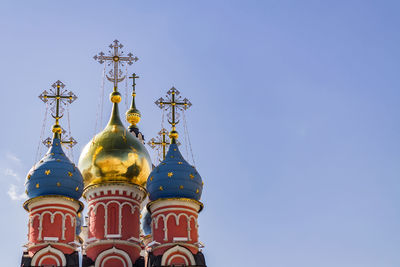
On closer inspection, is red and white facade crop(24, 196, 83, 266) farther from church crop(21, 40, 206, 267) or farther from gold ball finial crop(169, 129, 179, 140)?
gold ball finial crop(169, 129, 179, 140)

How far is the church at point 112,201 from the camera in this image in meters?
20.3

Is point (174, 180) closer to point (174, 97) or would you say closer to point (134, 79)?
point (174, 97)

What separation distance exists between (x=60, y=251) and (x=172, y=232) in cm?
294

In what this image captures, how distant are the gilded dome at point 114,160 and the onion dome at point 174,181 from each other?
1.09 meters

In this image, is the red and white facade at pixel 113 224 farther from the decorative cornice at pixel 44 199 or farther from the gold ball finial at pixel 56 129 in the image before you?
the gold ball finial at pixel 56 129

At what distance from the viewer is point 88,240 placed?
71.7 ft

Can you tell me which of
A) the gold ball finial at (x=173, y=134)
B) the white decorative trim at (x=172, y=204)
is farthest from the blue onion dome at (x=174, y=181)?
the gold ball finial at (x=173, y=134)

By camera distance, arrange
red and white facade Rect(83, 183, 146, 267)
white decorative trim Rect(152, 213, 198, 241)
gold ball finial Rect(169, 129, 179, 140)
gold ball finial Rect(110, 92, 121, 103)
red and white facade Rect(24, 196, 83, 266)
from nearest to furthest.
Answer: red and white facade Rect(24, 196, 83, 266)
white decorative trim Rect(152, 213, 198, 241)
red and white facade Rect(83, 183, 146, 267)
gold ball finial Rect(169, 129, 179, 140)
gold ball finial Rect(110, 92, 121, 103)

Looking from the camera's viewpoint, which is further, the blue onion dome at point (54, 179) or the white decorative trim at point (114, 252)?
the white decorative trim at point (114, 252)

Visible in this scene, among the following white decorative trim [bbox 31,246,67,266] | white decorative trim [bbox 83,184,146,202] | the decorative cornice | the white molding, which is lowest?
white decorative trim [bbox 31,246,67,266]

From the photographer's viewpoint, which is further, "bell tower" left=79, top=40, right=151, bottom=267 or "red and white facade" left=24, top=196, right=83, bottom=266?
"bell tower" left=79, top=40, right=151, bottom=267

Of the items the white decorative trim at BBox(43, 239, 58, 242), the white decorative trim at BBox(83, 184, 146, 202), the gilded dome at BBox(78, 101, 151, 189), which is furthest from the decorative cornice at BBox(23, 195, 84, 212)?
the gilded dome at BBox(78, 101, 151, 189)

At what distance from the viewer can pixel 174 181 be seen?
836 inches

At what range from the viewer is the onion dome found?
21.2 metres
